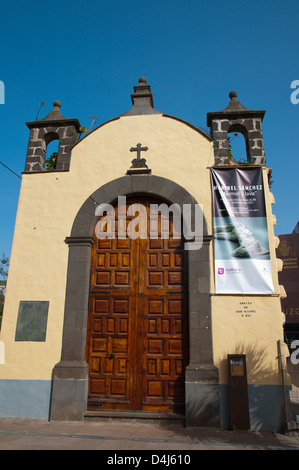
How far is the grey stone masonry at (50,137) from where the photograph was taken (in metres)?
→ 8.05

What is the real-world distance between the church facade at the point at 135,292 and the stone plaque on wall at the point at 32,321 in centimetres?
2

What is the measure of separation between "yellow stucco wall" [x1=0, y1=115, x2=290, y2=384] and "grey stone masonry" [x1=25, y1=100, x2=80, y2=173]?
226mm

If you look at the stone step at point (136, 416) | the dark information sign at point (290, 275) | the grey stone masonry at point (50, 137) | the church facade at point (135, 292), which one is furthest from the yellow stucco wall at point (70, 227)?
the dark information sign at point (290, 275)

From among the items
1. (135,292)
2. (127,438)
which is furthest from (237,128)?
(127,438)

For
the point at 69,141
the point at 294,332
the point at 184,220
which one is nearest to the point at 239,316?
the point at 184,220

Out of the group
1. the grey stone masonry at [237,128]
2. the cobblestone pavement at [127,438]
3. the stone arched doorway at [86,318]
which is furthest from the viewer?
the grey stone masonry at [237,128]

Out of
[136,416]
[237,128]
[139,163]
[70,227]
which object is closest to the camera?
[136,416]

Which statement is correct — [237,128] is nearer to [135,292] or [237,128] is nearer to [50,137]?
[135,292]

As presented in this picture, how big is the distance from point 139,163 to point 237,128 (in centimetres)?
237

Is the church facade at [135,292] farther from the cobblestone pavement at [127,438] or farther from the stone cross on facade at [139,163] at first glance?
the cobblestone pavement at [127,438]

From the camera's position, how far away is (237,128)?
795 centimetres

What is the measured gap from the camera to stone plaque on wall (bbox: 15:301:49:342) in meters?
6.84

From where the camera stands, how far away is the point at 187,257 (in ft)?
23.0
